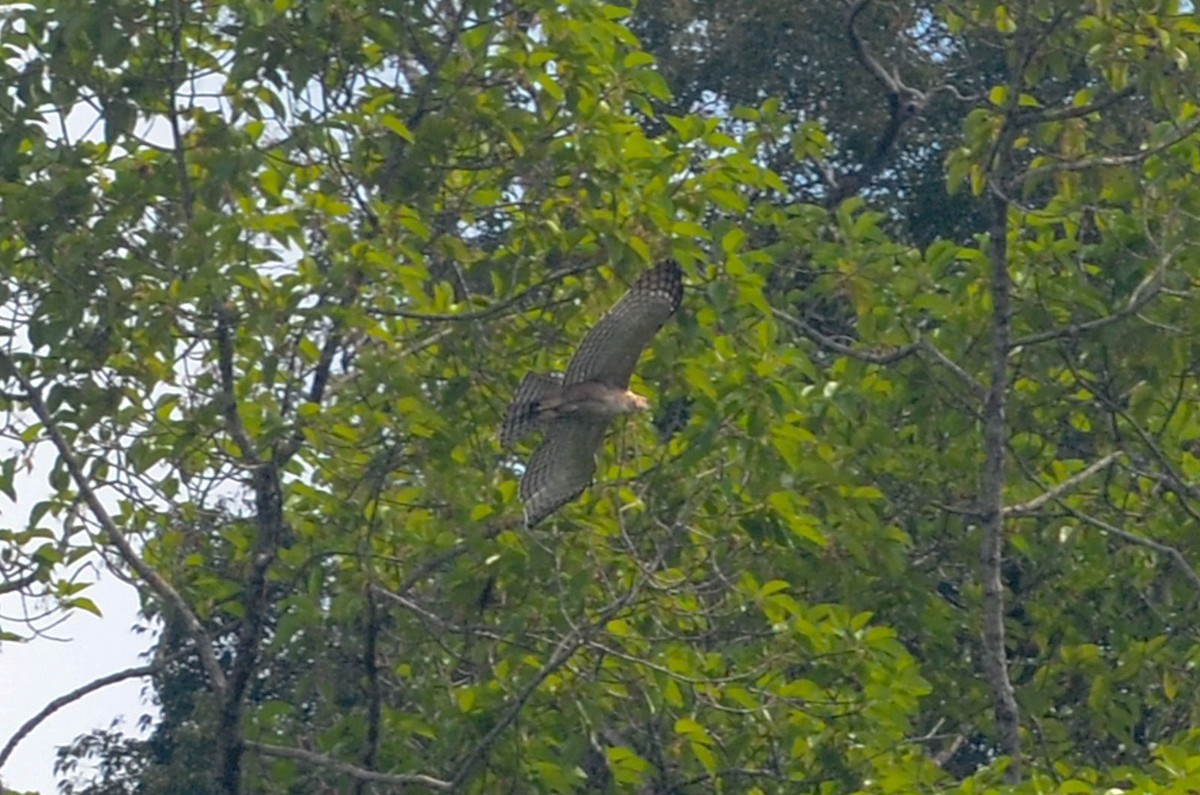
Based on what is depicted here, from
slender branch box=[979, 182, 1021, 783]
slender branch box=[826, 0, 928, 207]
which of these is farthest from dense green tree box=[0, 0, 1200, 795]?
slender branch box=[826, 0, 928, 207]

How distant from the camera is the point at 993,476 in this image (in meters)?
8.04

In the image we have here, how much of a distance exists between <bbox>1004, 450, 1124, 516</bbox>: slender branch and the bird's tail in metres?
1.69

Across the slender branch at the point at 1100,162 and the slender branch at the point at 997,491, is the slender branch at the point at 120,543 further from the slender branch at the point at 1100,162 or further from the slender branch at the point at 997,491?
the slender branch at the point at 1100,162

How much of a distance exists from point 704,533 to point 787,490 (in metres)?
0.35

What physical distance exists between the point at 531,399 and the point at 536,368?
0.83ft

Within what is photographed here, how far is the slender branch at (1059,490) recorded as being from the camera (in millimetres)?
8094

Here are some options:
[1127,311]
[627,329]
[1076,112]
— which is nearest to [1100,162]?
[1076,112]

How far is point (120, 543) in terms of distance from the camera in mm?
7535

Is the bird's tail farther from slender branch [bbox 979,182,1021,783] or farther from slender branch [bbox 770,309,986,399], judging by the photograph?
slender branch [bbox 979,182,1021,783]

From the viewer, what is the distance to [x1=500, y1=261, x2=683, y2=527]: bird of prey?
7.66 metres

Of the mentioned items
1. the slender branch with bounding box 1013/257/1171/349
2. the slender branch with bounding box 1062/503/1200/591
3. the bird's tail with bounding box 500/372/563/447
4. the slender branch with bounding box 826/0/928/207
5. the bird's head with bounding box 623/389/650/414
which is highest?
the slender branch with bounding box 826/0/928/207

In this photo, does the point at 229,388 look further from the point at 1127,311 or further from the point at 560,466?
the point at 1127,311

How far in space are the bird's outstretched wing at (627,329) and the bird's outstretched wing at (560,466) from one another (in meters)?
0.18

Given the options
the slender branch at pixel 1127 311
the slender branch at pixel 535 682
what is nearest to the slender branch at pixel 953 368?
the slender branch at pixel 1127 311
